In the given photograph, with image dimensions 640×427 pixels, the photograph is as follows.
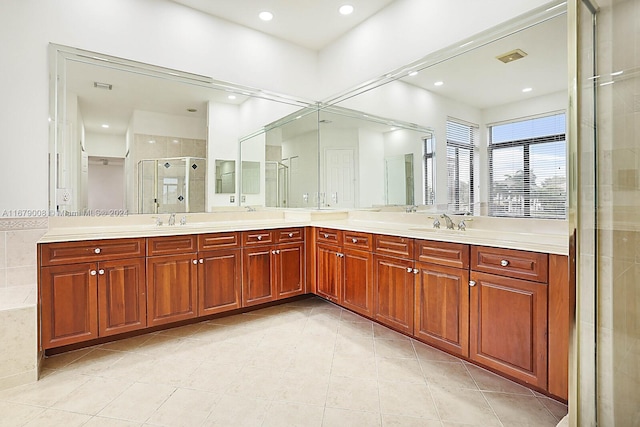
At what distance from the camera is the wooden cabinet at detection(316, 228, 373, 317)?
110 inches

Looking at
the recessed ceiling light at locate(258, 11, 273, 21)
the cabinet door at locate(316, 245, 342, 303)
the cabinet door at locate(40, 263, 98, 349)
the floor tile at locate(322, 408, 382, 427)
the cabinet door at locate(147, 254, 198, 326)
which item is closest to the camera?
the floor tile at locate(322, 408, 382, 427)

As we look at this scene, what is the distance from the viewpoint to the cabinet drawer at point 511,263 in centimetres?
172

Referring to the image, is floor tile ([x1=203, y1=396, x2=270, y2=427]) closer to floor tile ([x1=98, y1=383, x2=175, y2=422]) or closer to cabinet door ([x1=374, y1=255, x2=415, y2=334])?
floor tile ([x1=98, y1=383, x2=175, y2=422])

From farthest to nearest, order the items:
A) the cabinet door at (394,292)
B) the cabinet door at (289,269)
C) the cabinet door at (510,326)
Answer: the cabinet door at (289,269) < the cabinet door at (394,292) < the cabinet door at (510,326)

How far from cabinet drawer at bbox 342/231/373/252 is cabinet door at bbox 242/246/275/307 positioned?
2.38ft

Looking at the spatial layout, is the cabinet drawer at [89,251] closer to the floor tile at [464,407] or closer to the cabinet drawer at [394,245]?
the cabinet drawer at [394,245]

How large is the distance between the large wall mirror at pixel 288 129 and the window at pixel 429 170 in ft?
0.04

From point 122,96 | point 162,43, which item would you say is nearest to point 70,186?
point 122,96

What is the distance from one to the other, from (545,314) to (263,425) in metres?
1.51

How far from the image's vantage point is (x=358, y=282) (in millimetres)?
2881

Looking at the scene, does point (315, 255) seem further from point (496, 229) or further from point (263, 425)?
point (263, 425)

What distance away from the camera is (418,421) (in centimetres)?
163

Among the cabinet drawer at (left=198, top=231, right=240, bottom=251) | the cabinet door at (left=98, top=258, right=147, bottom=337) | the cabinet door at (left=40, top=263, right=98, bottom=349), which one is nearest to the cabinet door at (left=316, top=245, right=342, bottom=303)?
the cabinet drawer at (left=198, top=231, right=240, bottom=251)

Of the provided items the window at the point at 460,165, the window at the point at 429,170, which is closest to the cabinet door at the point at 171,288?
the window at the point at 429,170
